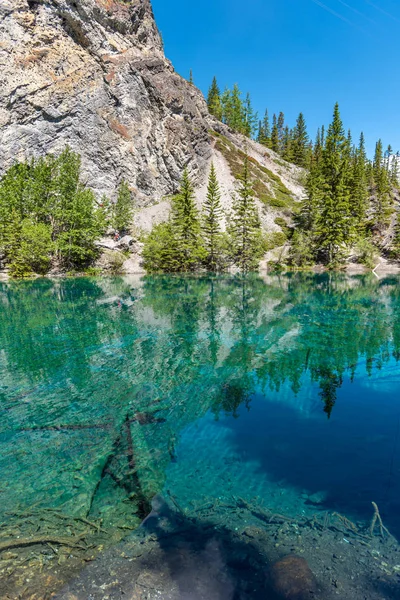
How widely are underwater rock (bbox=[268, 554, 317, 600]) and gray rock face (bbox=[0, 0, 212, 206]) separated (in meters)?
65.1

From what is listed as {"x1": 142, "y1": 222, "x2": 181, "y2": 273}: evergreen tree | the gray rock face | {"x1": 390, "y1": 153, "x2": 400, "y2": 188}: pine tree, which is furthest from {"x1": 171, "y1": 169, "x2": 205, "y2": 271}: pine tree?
{"x1": 390, "y1": 153, "x2": 400, "y2": 188}: pine tree

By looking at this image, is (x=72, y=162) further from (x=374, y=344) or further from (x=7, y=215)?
(x=374, y=344)

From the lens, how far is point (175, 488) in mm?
5664

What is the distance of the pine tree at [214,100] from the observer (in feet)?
336

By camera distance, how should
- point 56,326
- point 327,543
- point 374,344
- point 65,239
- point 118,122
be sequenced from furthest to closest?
1. point 118,122
2. point 65,239
3. point 56,326
4. point 374,344
5. point 327,543

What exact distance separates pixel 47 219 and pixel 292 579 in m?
58.0

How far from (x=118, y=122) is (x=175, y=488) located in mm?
69574

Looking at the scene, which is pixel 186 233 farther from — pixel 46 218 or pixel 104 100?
pixel 104 100

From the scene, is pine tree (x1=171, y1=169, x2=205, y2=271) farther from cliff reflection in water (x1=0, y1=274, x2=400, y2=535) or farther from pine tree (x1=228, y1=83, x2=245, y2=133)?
pine tree (x1=228, y1=83, x2=245, y2=133)

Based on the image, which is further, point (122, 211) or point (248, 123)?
point (248, 123)

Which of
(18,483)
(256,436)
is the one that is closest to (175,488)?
(256,436)

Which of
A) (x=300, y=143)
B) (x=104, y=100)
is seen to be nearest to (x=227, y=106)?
(x=300, y=143)

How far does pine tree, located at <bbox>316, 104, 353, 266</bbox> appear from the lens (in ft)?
171

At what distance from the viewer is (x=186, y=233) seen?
173 ft
